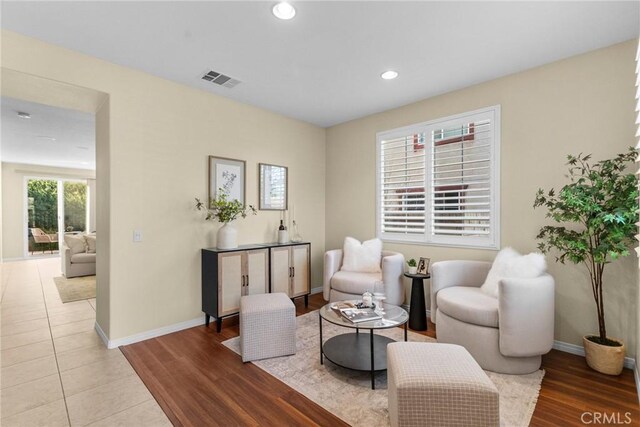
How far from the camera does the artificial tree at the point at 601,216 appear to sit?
2.17 meters

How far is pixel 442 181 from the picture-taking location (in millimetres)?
3631

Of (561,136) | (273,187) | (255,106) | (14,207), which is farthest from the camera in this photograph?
(14,207)

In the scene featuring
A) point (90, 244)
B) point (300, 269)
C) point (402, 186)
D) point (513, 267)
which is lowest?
point (300, 269)

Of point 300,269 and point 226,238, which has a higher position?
point 226,238

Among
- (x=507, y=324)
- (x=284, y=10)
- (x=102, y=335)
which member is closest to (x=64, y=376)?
(x=102, y=335)

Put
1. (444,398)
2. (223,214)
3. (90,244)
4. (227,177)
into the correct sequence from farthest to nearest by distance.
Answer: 1. (90,244)
2. (227,177)
3. (223,214)
4. (444,398)

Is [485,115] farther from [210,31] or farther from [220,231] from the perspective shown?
[220,231]

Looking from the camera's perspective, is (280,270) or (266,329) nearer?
(266,329)

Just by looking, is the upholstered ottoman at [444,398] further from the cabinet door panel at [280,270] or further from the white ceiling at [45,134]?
the white ceiling at [45,134]

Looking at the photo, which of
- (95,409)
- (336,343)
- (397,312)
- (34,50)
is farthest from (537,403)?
(34,50)

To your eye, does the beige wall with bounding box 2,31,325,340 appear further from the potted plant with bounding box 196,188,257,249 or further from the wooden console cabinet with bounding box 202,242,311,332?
the wooden console cabinet with bounding box 202,242,311,332

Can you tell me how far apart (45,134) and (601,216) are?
769 centimetres

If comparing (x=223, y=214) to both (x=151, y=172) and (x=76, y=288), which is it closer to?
(x=151, y=172)

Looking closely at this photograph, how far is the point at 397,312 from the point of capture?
254cm
